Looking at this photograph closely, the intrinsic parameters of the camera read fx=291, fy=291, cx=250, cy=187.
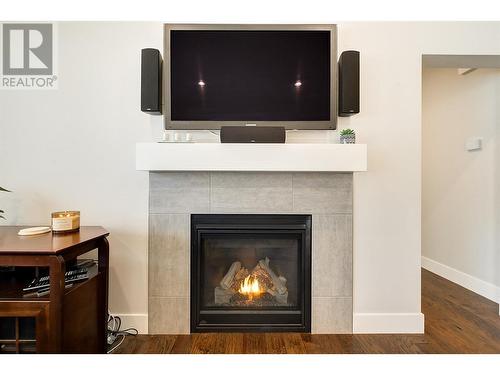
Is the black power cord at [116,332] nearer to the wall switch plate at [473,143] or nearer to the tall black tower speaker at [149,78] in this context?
the tall black tower speaker at [149,78]

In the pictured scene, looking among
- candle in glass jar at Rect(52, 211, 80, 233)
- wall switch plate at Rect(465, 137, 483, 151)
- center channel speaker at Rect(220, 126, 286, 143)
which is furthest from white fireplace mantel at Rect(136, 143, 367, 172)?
wall switch plate at Rect(465, 137, 483, 151)

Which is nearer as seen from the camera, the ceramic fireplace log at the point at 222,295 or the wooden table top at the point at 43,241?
the wooden table top at the point at 43,241

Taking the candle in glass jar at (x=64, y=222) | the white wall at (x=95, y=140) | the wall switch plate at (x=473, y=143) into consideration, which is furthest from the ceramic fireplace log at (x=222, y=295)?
the wall switch plate at (x=473, y=143)

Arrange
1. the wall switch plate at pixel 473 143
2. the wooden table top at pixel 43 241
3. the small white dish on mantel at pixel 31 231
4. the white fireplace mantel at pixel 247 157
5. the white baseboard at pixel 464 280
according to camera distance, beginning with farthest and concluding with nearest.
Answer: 1. the wall switch plate at pixel 473 143
2. the white baseboard at pixel 464 280
3. the white fireplace mantel at pixel 247 157
4. the small white dish on mantel at pixel 31 231
5. the wooden table top at pixel 43 241

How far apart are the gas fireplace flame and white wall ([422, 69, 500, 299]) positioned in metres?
2.00

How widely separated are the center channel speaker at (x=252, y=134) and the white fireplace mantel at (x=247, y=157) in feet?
0.09

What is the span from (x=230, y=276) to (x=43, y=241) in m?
1.05

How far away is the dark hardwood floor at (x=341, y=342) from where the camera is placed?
1629 millimetres

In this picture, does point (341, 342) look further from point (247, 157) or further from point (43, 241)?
point (43, 241)

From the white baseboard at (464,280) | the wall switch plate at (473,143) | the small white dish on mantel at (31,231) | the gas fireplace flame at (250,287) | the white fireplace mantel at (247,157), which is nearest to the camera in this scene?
the small white dish on mantel at (31,231)

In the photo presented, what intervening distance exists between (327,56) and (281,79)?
0.30 m

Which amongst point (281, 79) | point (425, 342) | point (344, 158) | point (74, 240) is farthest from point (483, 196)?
point (74, 240)

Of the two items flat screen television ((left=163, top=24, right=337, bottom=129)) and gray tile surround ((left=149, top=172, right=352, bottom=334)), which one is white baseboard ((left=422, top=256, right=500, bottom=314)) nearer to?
gray tile surround ((left=149, top=172, right=352, bottom=334))

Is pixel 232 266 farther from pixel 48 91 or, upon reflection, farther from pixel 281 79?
pixel 48 91
